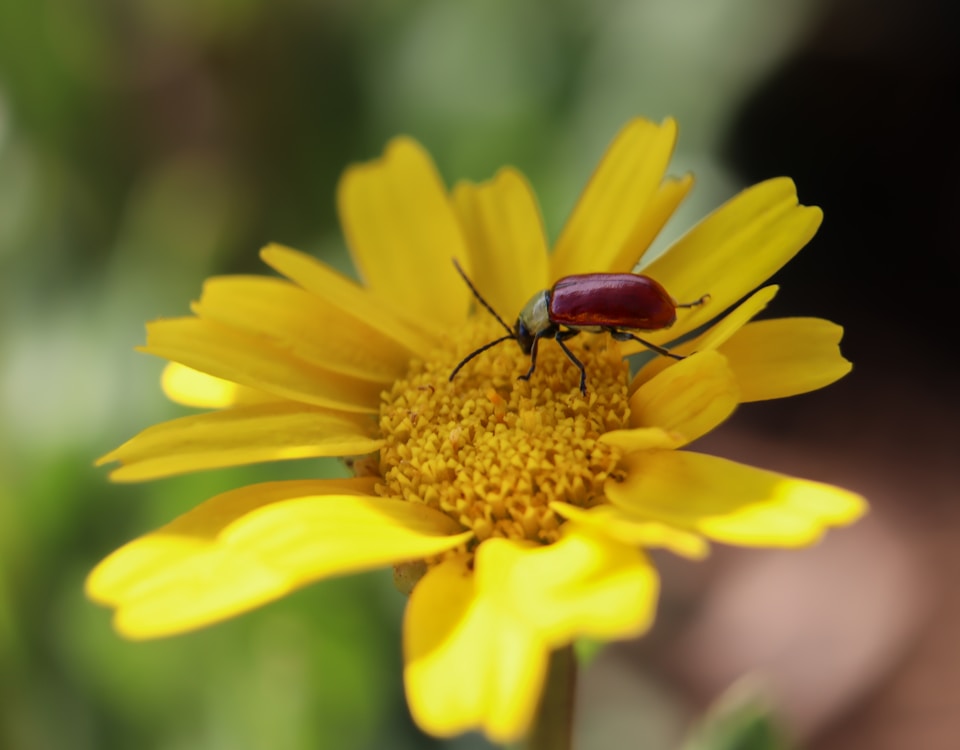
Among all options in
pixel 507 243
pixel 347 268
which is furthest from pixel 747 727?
pixel 347 268

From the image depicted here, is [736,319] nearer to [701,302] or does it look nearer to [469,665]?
[701,302]

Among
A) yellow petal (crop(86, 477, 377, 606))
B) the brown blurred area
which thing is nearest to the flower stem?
yellow petal (crop(86, 477, 377, 606))

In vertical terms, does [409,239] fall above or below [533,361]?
above

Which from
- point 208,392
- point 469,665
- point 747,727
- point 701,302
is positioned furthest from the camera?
point 747,727

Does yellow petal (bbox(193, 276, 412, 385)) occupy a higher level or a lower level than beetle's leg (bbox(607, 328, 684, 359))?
higher

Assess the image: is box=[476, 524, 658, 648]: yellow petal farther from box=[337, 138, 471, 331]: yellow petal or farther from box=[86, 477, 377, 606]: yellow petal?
box=[337, 138, 471, 331]: yellow petal

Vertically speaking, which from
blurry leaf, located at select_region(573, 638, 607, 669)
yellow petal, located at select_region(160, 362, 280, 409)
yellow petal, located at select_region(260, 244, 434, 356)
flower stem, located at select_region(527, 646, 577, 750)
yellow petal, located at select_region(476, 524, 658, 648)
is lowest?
flower stem, located at select_region(527, 646, 577, 750)

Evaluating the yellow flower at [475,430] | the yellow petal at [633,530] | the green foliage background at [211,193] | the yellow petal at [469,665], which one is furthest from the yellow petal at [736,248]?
the green foliage background at [211,193]
